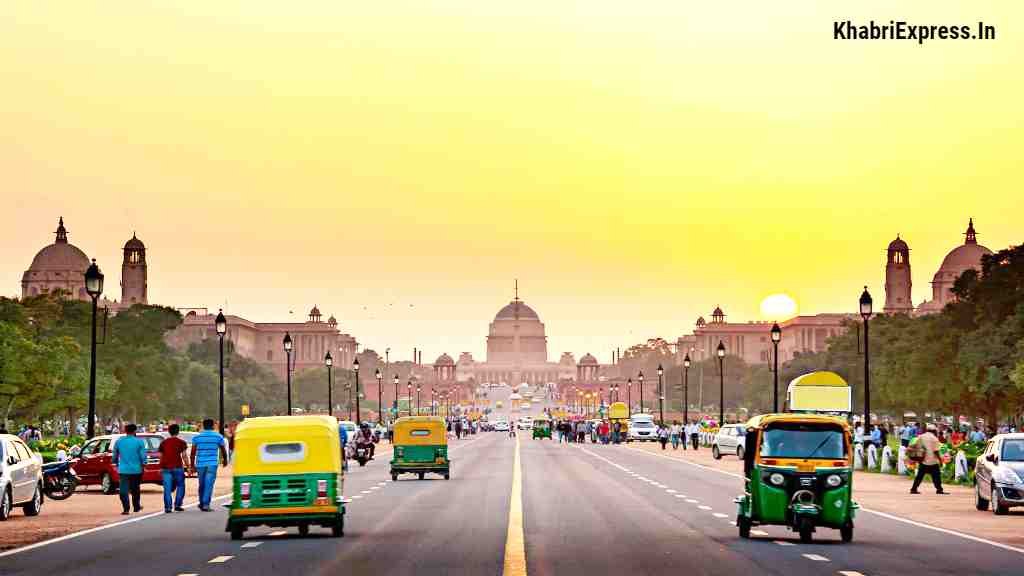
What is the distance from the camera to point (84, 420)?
147 metres

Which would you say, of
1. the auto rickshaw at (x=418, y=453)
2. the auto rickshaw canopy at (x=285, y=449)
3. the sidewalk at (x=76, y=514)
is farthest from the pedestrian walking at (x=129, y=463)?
the auto rickshaw at (x=418, y=453)

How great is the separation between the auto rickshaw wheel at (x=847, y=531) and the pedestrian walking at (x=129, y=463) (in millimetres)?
14126

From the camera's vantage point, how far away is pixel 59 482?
135 ft

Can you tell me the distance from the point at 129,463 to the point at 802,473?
14.7 m

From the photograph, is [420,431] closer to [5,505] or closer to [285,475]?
[5,505]

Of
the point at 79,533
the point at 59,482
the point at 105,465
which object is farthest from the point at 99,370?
the point at 79,533

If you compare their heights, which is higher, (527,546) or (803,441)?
(803,441)

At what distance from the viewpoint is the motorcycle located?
41062 millimetres

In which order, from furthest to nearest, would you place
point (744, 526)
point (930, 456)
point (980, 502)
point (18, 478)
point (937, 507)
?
point (930, 456)
point (937, 507)
point (980, 502)
point (18, 478)
point (744, 526)

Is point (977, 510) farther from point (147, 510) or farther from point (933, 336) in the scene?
point (933, 336)

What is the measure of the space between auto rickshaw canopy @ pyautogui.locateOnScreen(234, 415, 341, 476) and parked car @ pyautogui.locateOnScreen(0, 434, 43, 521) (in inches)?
318

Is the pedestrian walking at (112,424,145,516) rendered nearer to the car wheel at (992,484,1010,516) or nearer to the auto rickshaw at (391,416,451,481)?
the car wheel at (992,484,1010,516)

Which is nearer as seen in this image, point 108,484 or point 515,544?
point 515,544

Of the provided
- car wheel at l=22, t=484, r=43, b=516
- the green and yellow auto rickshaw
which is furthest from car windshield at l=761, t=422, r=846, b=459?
car wheel at l=22, t=484, r=43, b=516
